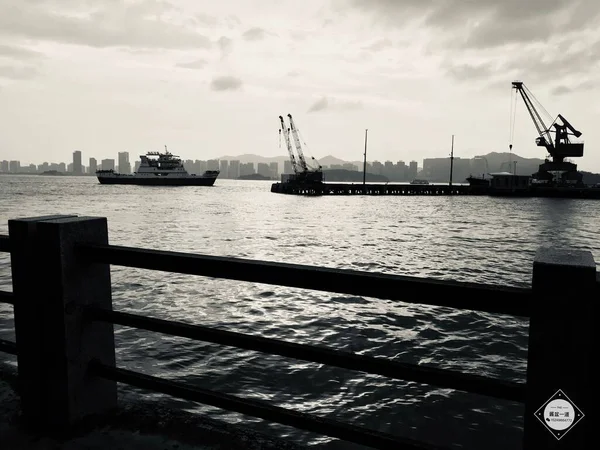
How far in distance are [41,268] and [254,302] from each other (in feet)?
35.9

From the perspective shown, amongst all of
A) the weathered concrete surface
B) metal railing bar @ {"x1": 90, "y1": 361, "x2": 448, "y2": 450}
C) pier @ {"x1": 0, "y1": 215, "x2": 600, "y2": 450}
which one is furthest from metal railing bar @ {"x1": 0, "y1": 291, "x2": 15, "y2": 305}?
metal railing bar @ {"x1": 90, "y1": 361, "x2": 448, "y2": 450}

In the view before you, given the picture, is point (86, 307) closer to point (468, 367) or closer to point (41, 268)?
point (41, 268)

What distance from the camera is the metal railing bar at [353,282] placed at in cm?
192

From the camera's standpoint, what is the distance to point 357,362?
221cm

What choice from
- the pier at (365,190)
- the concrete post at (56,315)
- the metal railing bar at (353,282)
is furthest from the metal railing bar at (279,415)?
the pier at (365,190)

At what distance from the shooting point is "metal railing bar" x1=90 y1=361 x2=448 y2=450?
220 centimetres

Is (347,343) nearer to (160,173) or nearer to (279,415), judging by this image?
(279,415)

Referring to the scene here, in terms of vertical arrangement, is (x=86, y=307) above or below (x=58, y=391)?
above

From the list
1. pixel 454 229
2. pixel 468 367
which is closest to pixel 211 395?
pixel 468 367

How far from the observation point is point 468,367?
356 inches

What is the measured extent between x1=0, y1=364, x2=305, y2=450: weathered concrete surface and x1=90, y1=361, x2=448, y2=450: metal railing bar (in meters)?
0.33

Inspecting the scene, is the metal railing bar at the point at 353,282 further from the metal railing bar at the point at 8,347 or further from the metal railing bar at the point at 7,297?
the metal railing bar at the point at 8,347

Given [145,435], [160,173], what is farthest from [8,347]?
[160,173]

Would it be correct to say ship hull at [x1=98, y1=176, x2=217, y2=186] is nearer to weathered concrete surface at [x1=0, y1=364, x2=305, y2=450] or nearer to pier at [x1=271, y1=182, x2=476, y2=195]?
pier at [x1=271, y1=182, x2=476, y2=195]
